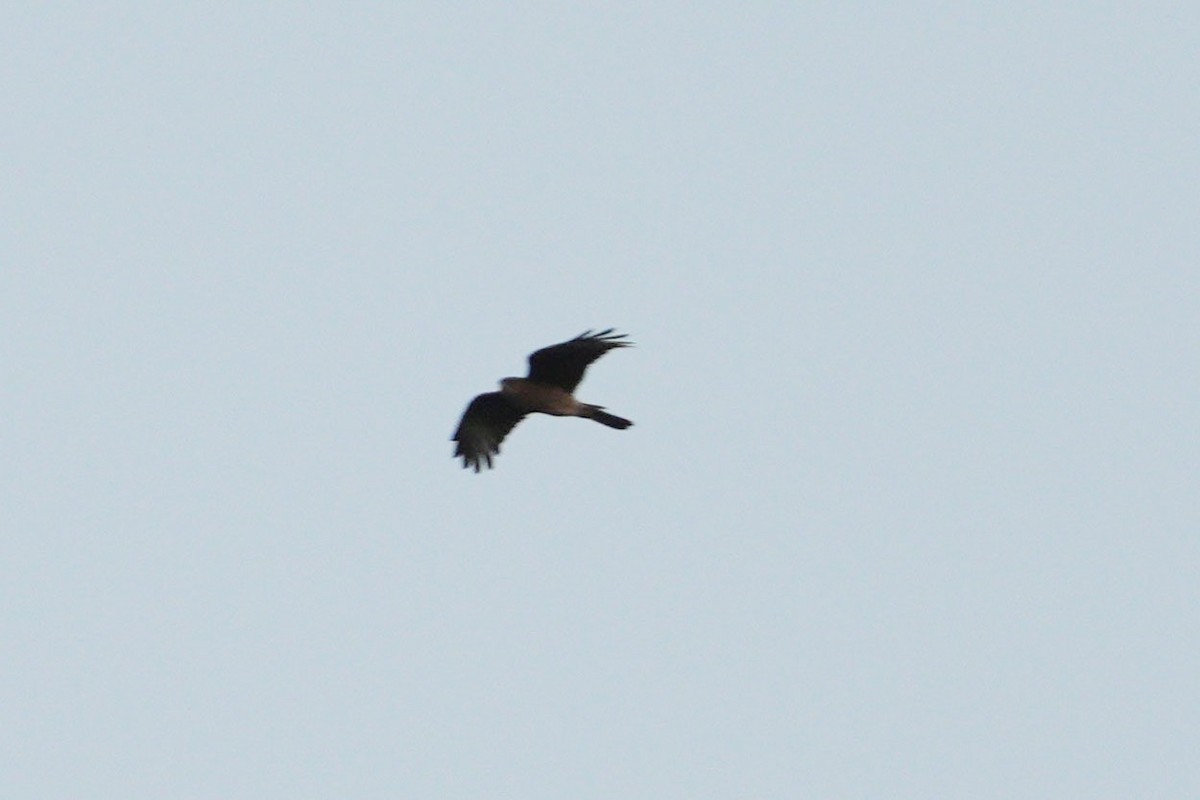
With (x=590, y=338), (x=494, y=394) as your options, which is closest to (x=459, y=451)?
(x=494, y=394)

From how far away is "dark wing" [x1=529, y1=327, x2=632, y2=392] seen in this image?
1922cm

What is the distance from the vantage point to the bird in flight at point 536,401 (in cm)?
1928

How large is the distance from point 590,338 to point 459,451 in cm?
201

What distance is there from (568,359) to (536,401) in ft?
1.89

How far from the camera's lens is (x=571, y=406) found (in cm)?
1973

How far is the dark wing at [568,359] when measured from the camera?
1922cm

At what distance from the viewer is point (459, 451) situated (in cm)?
2031

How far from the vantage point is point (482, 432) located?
20312 millimetres

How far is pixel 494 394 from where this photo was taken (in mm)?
19906

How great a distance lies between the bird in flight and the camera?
19281 millimetres

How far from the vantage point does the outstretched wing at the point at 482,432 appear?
2019 cm

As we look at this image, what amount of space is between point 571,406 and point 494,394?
77 centimetres

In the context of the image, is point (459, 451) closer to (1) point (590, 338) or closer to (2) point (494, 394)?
(2) point (494, 394)

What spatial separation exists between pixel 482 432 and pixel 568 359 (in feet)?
4.66
